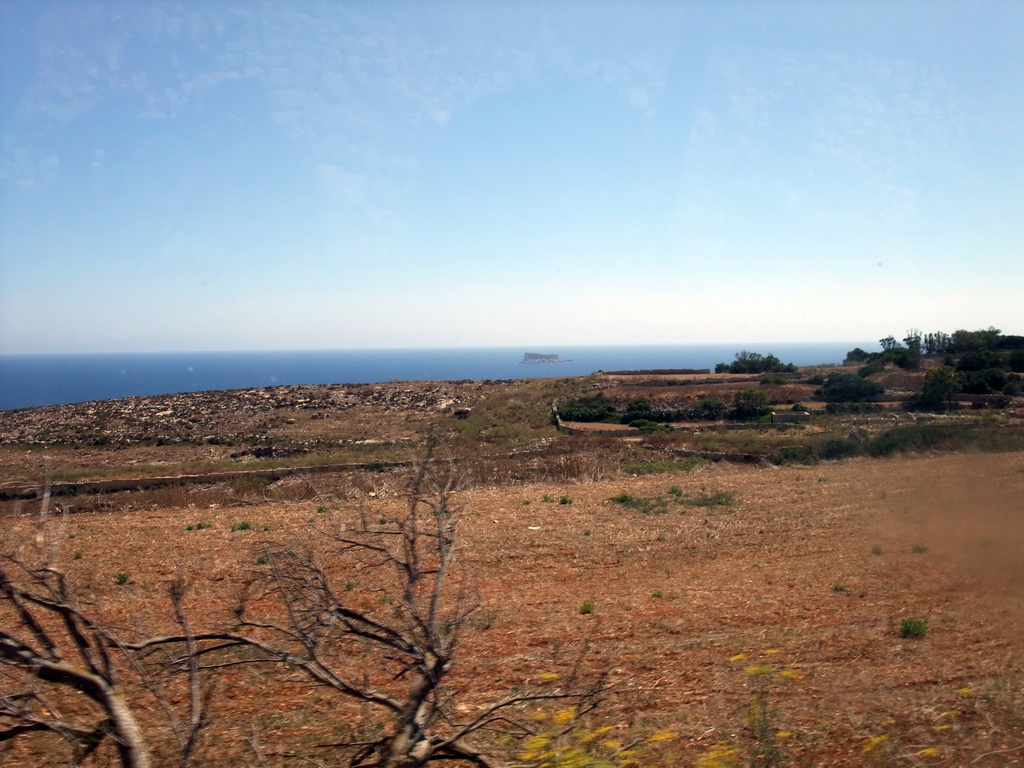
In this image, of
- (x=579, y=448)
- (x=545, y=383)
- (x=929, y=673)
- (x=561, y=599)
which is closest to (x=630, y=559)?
(x=561, y=599)

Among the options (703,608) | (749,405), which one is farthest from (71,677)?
(749,405)

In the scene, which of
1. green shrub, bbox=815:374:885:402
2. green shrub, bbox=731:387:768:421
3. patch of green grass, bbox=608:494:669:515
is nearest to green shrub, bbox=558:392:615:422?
green shrub, bbox=731:387:768:421

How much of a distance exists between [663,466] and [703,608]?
1390 cm

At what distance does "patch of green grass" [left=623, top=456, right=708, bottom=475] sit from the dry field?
4.68m

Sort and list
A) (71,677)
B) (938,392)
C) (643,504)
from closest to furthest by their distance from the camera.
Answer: (71,677), (643,504), (938,392)

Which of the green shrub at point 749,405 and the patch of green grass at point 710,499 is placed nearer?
the patch of green grass at point 710,499

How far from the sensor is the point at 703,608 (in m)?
8.47

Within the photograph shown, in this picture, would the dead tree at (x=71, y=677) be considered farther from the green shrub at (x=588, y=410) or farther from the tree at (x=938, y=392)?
the tree at (x=938, y=392)

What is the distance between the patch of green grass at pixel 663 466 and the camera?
837 inches

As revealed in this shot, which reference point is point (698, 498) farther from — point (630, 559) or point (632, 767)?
point (632, 767)

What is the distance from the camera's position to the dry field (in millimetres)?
5246

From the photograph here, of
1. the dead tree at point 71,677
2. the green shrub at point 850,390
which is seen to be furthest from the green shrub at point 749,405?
the dead tree at point 71,677

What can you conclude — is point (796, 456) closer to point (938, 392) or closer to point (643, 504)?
point (643, 504)

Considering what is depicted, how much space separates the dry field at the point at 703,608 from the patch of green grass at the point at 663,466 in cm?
468
